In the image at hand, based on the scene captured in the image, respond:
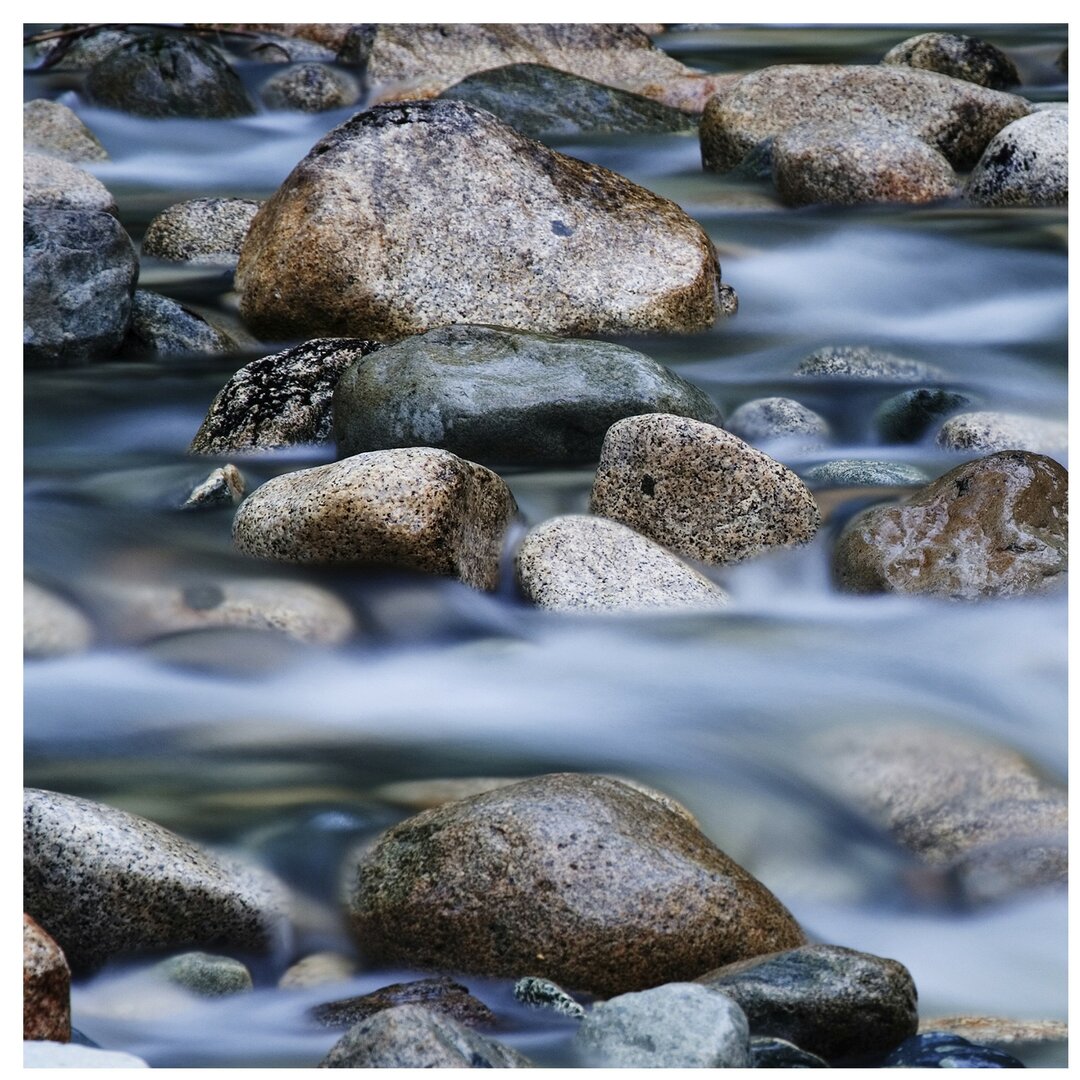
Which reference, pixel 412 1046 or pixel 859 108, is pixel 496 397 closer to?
pixel 412 1046

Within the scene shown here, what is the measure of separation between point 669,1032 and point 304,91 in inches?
399

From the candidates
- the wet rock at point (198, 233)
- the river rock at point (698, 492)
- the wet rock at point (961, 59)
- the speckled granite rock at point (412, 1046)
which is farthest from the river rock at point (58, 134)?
the speckled granite rock at point (412, 1046)

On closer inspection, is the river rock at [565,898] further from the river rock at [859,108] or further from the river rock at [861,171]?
the river rock at [859,108]

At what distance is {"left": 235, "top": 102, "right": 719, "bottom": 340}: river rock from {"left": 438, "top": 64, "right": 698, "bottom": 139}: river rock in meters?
3.28

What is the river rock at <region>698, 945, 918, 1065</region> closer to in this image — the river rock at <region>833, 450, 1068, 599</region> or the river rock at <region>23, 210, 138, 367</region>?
the river rock at <region>833, 450, 1068, 599</region>

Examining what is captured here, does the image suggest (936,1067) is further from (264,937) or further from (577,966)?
→ (264,937)

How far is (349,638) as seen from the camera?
4.23 m

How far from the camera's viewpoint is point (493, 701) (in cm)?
405

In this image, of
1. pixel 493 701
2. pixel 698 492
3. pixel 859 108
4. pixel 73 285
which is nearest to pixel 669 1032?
pixel 493 701

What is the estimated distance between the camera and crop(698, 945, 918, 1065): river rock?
266 cm

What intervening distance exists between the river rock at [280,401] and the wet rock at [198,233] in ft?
7.24

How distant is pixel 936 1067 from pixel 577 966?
75 cm

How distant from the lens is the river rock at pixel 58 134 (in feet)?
30.9

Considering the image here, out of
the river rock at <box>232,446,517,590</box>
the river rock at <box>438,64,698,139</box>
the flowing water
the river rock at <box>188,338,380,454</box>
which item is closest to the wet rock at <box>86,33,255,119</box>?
the river rock at <box>438,64,698,139</box>
